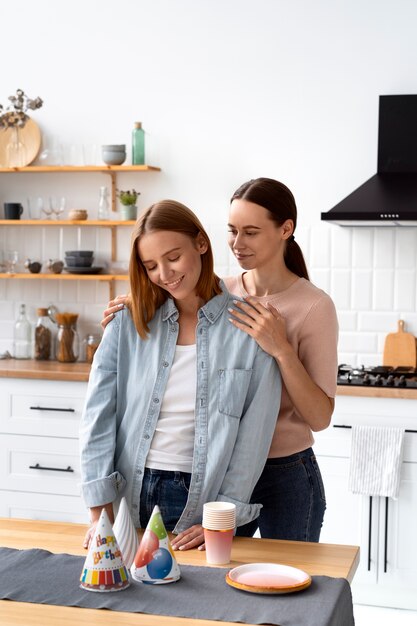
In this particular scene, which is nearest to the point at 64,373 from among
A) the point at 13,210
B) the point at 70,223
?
the point at 70,223

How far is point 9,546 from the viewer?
6.48 ft

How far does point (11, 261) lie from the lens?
16.7 ft

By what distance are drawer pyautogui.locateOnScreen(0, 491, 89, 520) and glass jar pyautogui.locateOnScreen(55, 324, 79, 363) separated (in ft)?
2.56

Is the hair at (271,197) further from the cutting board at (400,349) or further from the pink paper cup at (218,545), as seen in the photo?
the cutting board at (400,349)

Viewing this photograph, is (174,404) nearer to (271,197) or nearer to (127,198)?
(271,197)

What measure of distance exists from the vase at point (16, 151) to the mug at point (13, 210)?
0.22 m

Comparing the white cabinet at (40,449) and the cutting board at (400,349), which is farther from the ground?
the cutting board at (400,349)

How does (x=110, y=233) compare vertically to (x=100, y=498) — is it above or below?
above

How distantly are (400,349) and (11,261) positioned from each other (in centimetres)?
216

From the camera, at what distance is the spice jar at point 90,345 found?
487 centimetres

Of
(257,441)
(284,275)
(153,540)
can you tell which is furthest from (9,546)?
(284,275)

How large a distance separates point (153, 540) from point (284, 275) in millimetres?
929

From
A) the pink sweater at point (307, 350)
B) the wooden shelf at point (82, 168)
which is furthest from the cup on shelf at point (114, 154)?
the pink sweater at point (307, 350)

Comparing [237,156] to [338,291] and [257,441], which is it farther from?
[257,441]
